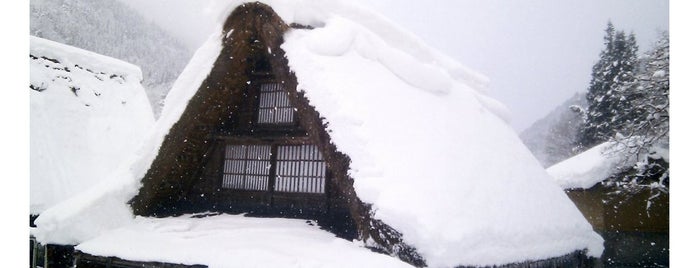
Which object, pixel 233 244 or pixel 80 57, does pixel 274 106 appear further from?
pixel 80 57

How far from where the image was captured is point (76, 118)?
29.0 feet

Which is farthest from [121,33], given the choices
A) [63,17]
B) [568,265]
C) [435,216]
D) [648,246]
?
[648,246]

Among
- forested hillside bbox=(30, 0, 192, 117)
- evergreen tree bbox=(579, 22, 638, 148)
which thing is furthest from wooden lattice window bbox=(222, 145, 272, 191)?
evergreen tree bbox=(579, 22, 638, 148)

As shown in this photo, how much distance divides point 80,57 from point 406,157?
33.0 ft

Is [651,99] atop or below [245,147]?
atop

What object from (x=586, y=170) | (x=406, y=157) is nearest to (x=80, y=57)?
(x=406, y=157)

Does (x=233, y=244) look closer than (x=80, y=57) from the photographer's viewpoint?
Yes

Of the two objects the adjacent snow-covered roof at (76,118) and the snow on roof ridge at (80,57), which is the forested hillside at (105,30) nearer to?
the snow on roof ridge at (80,57)

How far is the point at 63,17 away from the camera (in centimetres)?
689

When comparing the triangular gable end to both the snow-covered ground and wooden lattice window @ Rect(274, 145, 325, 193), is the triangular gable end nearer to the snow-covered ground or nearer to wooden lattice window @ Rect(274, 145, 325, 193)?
wooden lattice window @ Rect(274, 145, 325, 193)

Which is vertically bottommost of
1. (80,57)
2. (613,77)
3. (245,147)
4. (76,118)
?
(245,147)

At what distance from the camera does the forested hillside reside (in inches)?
251

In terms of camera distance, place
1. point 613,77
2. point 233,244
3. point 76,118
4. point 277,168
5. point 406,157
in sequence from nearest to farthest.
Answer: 1. point 406,157
2. point 233,244
3. point 613,77
4. point 277,168
5. point 76,118
